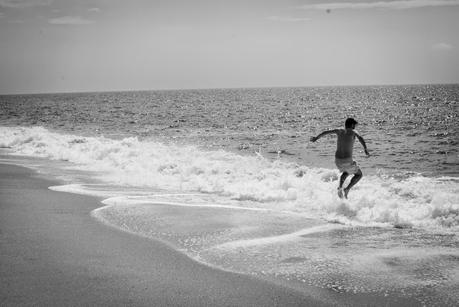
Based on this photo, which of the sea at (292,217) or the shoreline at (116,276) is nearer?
the shoreline at (116,276)

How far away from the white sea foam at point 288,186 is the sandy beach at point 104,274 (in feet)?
12.0

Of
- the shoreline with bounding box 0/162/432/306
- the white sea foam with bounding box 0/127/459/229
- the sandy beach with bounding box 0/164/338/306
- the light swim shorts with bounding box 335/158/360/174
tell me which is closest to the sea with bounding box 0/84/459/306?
the white sea foam with bounding box 0/127/459/229

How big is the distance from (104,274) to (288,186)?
6.90 meters

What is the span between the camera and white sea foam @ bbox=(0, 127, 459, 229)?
8531 mm

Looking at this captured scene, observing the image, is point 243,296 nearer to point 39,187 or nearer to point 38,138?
point 39,187

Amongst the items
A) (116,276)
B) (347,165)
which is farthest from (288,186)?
(116,276)

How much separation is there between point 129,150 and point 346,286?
1599cm

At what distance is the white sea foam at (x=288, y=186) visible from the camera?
28.0 ft

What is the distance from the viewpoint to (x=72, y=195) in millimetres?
10312

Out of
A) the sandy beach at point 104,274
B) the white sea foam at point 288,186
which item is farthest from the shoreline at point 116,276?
the white sea foam at point 288,186

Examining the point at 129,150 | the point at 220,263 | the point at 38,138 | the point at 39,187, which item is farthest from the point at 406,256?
the point at 38,138

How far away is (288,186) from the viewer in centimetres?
1146

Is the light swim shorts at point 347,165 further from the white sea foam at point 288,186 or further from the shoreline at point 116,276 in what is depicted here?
the shoreline at point 116,276

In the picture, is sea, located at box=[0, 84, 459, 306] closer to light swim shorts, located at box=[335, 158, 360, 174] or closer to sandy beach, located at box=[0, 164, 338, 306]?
sandy beach, located at box=[0, 164, 338, 306]
